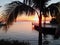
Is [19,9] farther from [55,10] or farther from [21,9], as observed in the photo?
[55,10]

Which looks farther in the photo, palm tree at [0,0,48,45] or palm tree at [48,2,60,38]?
palm tree at [48,2,60,38]

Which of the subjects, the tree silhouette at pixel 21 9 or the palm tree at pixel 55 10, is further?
the palm tree at pixel 55 10

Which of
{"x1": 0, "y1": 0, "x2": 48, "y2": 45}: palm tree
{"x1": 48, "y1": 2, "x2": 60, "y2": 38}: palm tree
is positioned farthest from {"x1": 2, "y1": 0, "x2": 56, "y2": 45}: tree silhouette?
{"x1": 48, "y1": 2, "x2": 60, "y2": 38}: palm tree

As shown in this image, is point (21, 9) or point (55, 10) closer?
point (21, 9)

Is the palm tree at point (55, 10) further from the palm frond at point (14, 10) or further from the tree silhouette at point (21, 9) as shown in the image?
the palm frond at point (14, 10)

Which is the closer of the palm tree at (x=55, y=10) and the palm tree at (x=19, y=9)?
the palm tree at (x=19, y=9)

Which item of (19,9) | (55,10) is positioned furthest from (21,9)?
(55,10)

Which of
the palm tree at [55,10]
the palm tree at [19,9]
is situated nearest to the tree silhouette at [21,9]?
the palm tree at [19,9]

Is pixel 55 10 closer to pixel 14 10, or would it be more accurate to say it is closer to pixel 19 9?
pixel 19 9

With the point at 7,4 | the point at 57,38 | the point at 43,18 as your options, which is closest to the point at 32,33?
the point at 57,38

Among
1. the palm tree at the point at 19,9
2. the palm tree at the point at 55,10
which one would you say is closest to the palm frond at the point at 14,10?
the palm tree at the point at 19,9

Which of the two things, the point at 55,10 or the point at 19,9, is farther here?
the point at 55,10

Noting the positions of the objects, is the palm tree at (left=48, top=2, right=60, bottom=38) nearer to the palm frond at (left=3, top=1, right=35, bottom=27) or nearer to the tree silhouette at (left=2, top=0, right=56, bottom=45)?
the tree silhouette at (left=2, top=0, right=56, bottom=45)

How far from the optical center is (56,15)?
1719 cm
